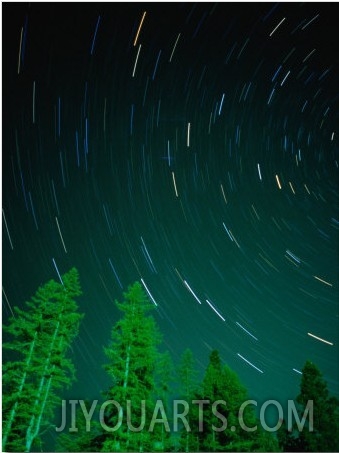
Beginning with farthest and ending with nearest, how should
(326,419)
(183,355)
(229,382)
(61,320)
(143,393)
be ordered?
(183,355)
(229,382)
(326,419)
(61,320)
(143,393)

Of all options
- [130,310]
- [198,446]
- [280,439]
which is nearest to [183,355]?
[198,446]

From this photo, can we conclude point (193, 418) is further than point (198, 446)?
Yes

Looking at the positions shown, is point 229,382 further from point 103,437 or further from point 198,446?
point 103,437

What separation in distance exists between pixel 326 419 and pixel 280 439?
3.08 metres

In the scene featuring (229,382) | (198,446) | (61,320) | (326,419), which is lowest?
(198,446)

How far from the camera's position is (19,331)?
18.1 metres

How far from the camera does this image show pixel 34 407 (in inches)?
673

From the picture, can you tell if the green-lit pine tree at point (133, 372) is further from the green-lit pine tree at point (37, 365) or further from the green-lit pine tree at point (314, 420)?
the green-lit pine tree at point (314, 420)

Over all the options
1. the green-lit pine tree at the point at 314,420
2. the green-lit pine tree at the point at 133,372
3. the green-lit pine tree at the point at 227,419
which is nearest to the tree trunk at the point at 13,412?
the green-lit pine tree at the point at 133,372


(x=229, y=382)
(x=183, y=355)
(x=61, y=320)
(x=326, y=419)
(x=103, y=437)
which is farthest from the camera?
(x=183, y=355)

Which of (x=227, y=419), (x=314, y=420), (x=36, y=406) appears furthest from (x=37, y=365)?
(x=314, y=420)

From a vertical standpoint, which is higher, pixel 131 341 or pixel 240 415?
pixel 131 341

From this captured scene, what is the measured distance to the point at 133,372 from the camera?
17.7 meters

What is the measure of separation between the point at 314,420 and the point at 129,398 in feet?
38.0
